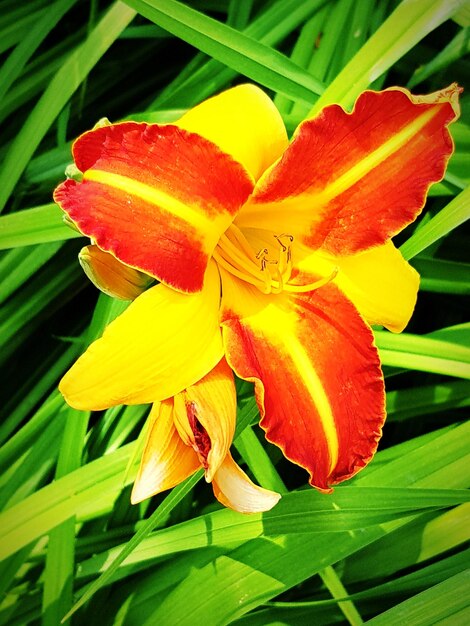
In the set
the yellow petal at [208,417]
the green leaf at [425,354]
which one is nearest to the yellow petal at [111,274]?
the yellow petal at [208,417]

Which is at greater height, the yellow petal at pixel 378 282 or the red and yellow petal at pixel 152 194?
the red and yellow petal at pixel 152 194

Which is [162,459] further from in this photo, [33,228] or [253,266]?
[33,228]

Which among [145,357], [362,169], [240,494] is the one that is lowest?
[240,494]

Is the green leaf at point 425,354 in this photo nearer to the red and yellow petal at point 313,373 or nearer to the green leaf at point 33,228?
the red and yellow petal at point 313,373

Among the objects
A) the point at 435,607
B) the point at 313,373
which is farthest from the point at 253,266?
the point at 435,607

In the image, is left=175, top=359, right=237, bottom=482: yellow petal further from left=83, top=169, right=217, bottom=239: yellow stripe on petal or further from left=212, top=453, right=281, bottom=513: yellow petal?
left=83, top=169, right=217, bottom=239: yellow stripe on petal

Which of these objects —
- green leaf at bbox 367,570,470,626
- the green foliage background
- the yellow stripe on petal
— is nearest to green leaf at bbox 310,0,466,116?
the green foliage background

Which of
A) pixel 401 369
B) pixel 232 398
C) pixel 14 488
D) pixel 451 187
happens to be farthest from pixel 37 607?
pixel 451 187
